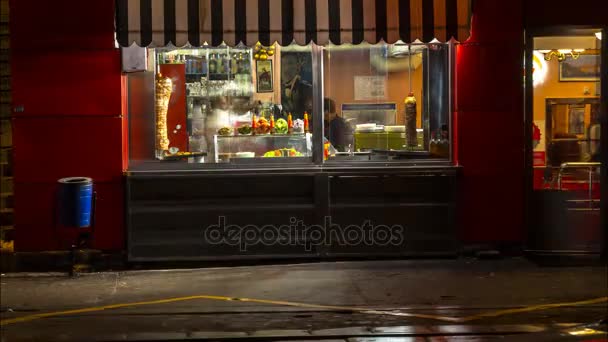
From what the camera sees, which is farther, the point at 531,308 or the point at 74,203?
the point at 74,203

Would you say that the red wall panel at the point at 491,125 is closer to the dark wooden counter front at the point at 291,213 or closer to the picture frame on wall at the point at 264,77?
the dark wooden counter front at the point at 291,213

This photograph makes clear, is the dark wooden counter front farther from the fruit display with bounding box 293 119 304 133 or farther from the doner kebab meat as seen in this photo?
the fruit display with bounding box 293 119 304 133

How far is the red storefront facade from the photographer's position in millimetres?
11492

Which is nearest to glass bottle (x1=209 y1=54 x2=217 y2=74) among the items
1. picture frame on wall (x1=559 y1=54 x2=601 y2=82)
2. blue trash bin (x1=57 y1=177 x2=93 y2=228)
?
blue trash bin (x1=57 y1=177 x2=93 y2=228)

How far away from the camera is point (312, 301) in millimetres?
9695

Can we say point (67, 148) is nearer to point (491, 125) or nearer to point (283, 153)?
point (283, 153)

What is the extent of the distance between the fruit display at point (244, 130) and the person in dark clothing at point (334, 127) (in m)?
1.01

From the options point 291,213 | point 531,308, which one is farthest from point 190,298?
point 531,308

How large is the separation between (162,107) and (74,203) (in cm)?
183

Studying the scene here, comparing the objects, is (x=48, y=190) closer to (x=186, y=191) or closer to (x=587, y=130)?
(x=186, y=191)

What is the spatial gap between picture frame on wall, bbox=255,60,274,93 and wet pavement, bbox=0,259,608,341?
7.72 ft

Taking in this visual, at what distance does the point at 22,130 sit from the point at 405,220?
4.99 m

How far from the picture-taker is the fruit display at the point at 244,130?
1223 cm

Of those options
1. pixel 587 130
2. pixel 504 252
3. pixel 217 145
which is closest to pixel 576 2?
pixel 587 130
